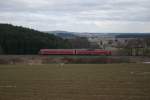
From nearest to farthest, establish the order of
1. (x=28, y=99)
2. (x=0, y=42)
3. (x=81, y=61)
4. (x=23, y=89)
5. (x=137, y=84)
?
(x=28, y=99) < (x=23, y=89) < (x=137, y=84) < (x=81, y=61) < (x=0, y=42)

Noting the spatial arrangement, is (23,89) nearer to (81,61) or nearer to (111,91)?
(111,91)

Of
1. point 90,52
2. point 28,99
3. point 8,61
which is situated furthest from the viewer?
point 90,52

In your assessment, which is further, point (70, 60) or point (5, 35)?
point (5, 35)

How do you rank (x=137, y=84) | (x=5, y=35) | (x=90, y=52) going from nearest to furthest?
(x=137, y=84)
(x=90, y=52)
(x=5, y=35)

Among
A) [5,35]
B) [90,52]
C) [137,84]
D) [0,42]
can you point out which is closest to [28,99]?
[137,84]

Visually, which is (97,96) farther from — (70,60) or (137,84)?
(70,60)

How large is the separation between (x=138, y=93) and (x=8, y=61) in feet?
101

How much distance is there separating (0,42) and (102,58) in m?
32.5

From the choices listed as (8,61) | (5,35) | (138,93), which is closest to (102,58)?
(8,61)

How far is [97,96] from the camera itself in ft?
50.6

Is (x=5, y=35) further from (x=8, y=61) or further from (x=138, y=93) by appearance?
(x=138, y=93)

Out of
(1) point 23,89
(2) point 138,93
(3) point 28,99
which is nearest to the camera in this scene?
(3) point 28,99

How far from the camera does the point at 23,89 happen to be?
58.7 ft

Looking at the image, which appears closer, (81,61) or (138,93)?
(138,93)
